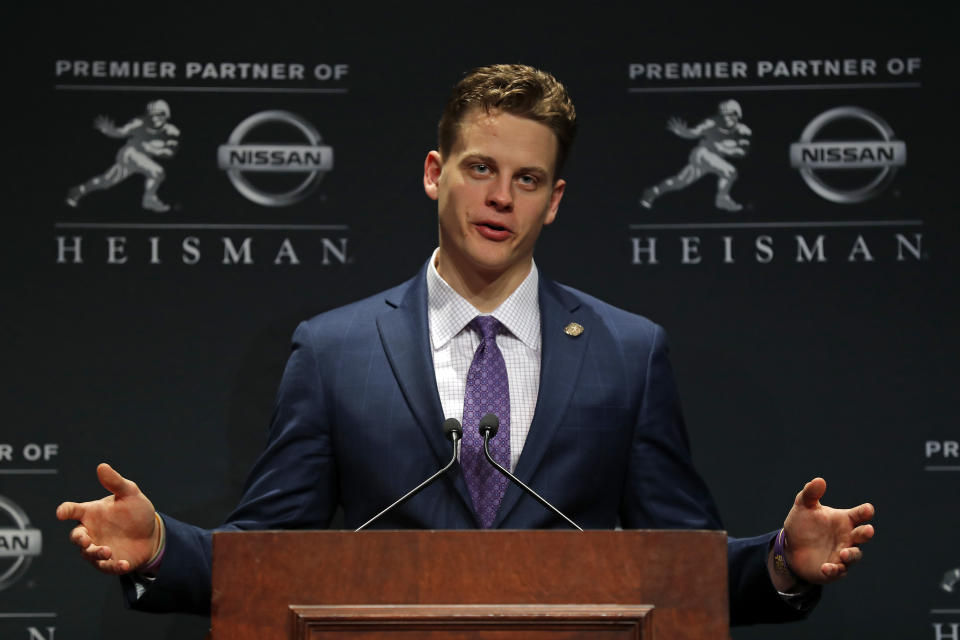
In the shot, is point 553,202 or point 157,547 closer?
point 157,547

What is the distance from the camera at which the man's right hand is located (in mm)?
2055

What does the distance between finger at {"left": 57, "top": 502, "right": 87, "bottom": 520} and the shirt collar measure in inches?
36.7

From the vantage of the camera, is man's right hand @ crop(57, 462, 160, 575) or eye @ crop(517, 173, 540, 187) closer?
man's right hand @ crop(57, 462, 160, 575)

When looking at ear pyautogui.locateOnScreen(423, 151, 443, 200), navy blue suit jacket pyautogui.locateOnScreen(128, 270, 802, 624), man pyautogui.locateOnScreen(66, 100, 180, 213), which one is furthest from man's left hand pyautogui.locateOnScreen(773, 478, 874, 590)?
man pyautogui.locateOnScreen(66, 100, 180, 213)

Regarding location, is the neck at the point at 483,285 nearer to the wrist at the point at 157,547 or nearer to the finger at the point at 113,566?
the wrist at the point at 157,547

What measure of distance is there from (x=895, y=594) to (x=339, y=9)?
2.37 meters

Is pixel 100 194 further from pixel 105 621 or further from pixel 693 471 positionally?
pixel 693 471

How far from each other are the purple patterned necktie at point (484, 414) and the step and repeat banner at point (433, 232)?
985mm

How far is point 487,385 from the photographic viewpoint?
267 centimetres

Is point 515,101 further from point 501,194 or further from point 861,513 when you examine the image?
point 861,513

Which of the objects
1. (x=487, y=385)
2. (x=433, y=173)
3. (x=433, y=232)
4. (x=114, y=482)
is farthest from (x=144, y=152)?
(x=114, y=482)

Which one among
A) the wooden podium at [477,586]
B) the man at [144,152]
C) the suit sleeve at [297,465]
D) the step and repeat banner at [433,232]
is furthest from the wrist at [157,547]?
the man at [144,152]

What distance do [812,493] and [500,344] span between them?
2.85 feet

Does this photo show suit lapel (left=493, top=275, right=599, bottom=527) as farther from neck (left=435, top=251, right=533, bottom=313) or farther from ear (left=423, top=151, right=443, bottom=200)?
ear (left=423, top=151, right=443, bottom=200)
